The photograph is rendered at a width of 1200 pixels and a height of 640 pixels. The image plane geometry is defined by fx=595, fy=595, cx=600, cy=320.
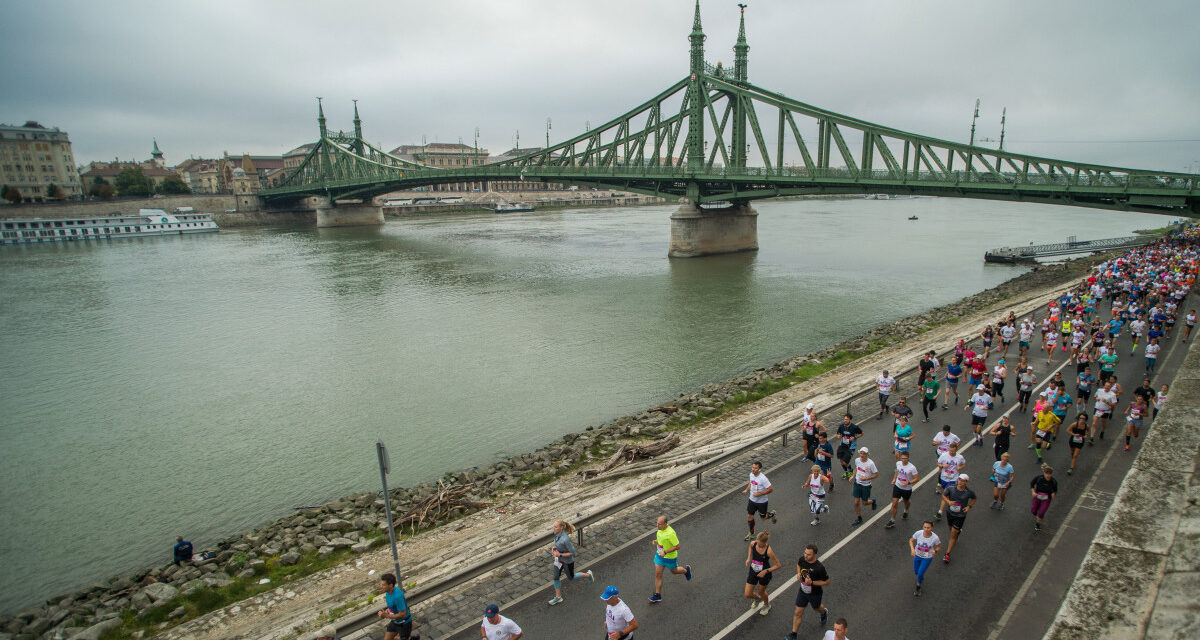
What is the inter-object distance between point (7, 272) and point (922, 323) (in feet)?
255

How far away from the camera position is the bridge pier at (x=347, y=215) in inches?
4296

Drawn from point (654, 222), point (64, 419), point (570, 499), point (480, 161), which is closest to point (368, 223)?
point (654, 222)

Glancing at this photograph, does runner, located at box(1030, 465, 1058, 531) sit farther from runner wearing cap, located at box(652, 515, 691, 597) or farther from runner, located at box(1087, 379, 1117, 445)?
runner wearing cap, located at box(652, 515, 691, 597)

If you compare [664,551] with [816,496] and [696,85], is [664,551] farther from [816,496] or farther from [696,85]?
[696,85]

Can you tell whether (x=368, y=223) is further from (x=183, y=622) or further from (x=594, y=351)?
(x=183, y=622)

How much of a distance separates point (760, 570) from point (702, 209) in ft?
177

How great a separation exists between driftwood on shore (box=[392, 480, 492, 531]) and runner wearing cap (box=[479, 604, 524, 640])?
573 centimetres

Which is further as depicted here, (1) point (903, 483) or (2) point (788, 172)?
(2) point (788, 172)

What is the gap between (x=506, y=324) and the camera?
32594mm

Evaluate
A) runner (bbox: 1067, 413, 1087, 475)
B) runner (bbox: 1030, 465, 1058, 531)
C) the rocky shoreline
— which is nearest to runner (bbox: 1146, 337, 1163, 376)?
runner (bbox: 1067, 413, 1087, 475)

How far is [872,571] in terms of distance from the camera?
8.34m

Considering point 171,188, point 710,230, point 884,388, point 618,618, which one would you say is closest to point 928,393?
point 884,388

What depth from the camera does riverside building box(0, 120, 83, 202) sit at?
366 feet

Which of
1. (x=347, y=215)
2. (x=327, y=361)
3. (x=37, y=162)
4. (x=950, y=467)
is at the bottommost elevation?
(x=327, y=361)
